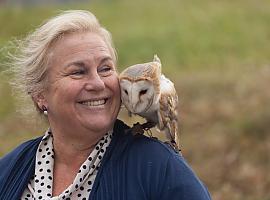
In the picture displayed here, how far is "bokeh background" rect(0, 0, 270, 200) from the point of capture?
5.89 meters

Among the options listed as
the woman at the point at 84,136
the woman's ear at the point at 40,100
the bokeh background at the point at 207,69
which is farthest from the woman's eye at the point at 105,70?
the bokeh background at the point at 207,69

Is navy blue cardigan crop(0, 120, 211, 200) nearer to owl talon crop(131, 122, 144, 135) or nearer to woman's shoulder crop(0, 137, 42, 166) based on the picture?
owl talon crop(131, 122, 144, 135)

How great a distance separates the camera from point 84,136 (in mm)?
2426

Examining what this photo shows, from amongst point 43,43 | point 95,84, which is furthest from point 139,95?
point 43,43

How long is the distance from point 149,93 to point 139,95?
36 millimetres

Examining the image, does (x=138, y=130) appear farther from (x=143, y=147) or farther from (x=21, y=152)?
(x=21, y=152)

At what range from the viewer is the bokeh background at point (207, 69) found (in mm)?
5891

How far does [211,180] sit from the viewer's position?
19.0 feet

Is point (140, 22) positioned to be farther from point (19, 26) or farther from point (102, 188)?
point (102, 188)

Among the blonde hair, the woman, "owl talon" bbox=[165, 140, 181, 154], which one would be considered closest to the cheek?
the woman

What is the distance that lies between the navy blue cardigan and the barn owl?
101 mm

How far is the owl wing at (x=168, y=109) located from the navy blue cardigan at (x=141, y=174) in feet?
0.27

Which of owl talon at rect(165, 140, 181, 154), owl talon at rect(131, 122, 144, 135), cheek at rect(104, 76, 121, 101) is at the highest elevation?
cheek at rect(104, 76, 121, 101)

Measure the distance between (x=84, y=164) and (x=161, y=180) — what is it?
0.32 meters
